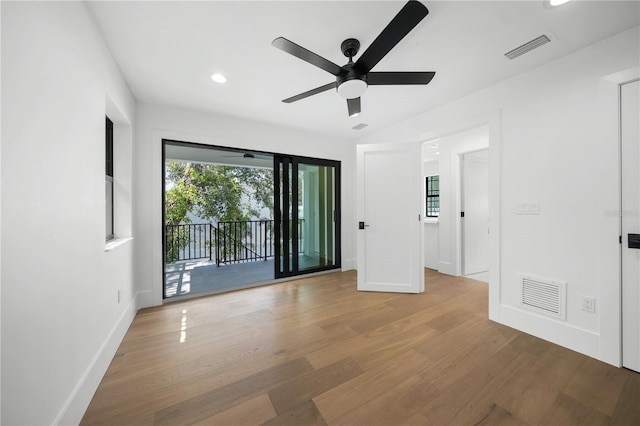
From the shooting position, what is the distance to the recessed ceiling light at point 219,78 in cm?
231

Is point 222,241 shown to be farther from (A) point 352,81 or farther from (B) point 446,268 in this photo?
(A) point 352,81

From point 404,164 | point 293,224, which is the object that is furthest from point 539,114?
point 293,224

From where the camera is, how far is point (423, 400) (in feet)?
4.80

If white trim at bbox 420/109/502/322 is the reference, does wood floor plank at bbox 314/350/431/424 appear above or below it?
below

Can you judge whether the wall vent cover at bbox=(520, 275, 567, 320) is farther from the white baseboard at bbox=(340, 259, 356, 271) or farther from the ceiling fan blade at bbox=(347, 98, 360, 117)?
the white baseboard at bbox=(340, 259, 356, 271)

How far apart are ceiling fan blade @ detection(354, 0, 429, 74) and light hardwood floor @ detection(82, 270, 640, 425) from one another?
2.18 meters

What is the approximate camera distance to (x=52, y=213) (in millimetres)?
1145

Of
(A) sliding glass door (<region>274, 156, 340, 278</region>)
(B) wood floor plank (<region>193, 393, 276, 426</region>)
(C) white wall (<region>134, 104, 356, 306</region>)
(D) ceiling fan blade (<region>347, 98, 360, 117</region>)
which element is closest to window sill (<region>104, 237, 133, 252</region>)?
(C) white wall (<region>134, 104, 356, 306</region>)

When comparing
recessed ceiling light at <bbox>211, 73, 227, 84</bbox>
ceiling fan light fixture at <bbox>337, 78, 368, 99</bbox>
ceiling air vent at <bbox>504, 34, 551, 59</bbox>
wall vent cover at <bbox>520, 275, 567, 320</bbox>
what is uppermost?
recessed ceiling light at <bbox>211, 73, 227, 84</bbox>

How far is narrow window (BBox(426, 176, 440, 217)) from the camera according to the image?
546 cm

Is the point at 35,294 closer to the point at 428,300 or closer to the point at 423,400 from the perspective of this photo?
the point at 423,400

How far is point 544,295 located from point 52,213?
3614 millimetres

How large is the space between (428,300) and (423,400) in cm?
173

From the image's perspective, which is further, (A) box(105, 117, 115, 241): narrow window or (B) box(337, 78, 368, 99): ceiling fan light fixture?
(A) box(105, 117, 115, 241): narrow window
